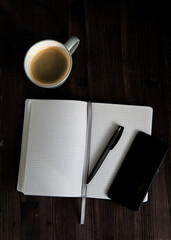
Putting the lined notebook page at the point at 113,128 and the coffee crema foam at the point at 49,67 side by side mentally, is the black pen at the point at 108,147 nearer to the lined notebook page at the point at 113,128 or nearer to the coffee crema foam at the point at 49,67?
the lined notebook page at the point at 113,128

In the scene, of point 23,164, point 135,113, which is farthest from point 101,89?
point 23,164

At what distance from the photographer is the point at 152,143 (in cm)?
54

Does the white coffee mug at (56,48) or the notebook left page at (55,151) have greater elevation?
the white coffee mug at (56,48)

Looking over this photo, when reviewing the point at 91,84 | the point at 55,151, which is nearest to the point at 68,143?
the point at 55,151

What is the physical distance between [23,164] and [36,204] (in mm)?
98

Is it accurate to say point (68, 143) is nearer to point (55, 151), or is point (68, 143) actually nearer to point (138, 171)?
point (55, 151)

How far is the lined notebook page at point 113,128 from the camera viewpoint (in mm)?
548

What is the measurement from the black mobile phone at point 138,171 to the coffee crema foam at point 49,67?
237mm

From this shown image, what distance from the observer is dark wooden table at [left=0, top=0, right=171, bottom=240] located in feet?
1.78

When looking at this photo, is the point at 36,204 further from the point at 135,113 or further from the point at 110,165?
the point at 135,113

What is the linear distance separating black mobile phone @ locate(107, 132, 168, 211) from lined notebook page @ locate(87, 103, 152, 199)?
0.05ft

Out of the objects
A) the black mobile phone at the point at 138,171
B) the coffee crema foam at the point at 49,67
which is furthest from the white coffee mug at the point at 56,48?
the black mobile phone at the point at 138,171

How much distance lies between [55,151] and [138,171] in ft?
0.64

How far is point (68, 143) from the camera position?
1.75ft
